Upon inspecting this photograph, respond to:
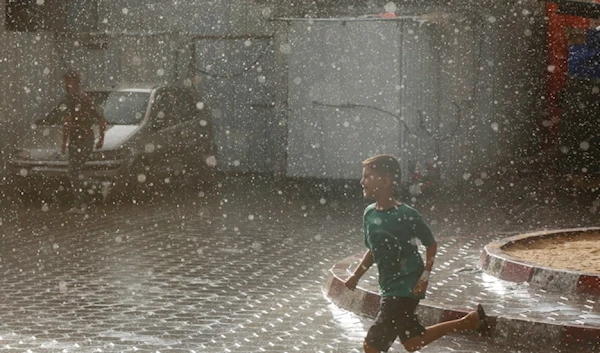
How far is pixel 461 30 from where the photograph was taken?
20625mm


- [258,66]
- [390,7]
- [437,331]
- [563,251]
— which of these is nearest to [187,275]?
[563,251]

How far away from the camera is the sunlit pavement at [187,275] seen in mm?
7258

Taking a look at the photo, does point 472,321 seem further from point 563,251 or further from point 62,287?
point 563,251

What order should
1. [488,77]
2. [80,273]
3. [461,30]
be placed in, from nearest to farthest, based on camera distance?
[80,273] → [461,30] → [488,77]

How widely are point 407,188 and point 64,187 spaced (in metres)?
5.66

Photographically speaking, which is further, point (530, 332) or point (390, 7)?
point (390, 7)

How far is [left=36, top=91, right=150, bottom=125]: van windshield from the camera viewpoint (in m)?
17.3

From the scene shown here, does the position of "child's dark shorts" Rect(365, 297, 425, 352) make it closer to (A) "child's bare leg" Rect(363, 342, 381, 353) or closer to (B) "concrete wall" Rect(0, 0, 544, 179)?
(A) "child's bare leg" Rect(363, 342, 381, 353)

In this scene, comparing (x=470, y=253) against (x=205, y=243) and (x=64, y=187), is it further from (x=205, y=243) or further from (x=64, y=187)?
(x=64, y=187)

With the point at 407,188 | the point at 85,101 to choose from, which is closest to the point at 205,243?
the point at 85,101

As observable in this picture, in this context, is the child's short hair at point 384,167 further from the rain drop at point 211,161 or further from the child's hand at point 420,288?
the rain drop at point 211,161

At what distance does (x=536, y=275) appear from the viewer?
9070 millimetres

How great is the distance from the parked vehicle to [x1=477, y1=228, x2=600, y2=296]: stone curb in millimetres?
7511

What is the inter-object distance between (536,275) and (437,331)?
10.1ft
